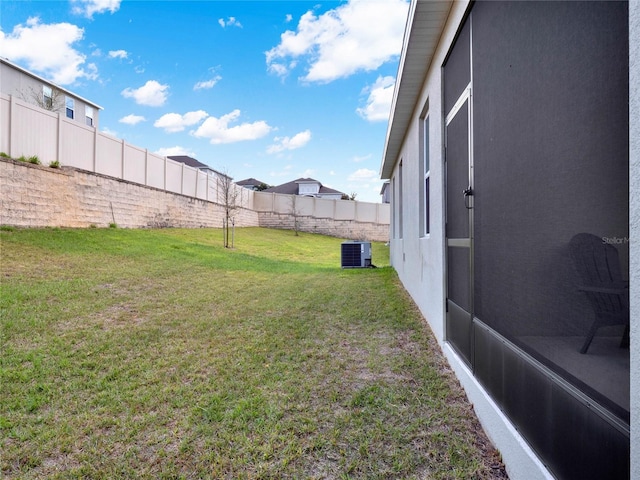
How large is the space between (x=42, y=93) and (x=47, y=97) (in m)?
0.52

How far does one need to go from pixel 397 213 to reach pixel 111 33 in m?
14.8

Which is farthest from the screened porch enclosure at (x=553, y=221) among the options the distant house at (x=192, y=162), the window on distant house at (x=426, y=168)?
the distant house at (x=192, y=162)

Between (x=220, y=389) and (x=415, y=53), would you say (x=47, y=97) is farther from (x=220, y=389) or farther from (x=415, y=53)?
(x=220, y=389)

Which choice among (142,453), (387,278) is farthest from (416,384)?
(387,278)

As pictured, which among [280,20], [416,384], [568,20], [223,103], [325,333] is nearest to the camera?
[568,20]

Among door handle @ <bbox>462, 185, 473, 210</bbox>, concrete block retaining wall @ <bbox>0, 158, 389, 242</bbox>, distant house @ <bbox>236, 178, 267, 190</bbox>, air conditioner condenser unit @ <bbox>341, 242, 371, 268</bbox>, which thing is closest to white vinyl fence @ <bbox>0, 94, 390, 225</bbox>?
concrete block retaining wall @ <bbox>0, 158, 389, 242</bbox>

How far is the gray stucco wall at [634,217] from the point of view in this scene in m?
0.94

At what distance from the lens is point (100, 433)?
2.24 meters

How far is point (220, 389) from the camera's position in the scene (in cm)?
283

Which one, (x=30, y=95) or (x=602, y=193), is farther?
(x=30, y=95)

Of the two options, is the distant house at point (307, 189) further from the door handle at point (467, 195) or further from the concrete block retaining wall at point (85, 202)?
the door handle at point (467, 195)

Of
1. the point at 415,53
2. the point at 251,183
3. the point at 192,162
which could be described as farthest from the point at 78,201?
the point at 251,183

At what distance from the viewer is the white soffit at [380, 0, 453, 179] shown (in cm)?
322

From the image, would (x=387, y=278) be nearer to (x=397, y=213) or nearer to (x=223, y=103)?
(x=397, y=213)
